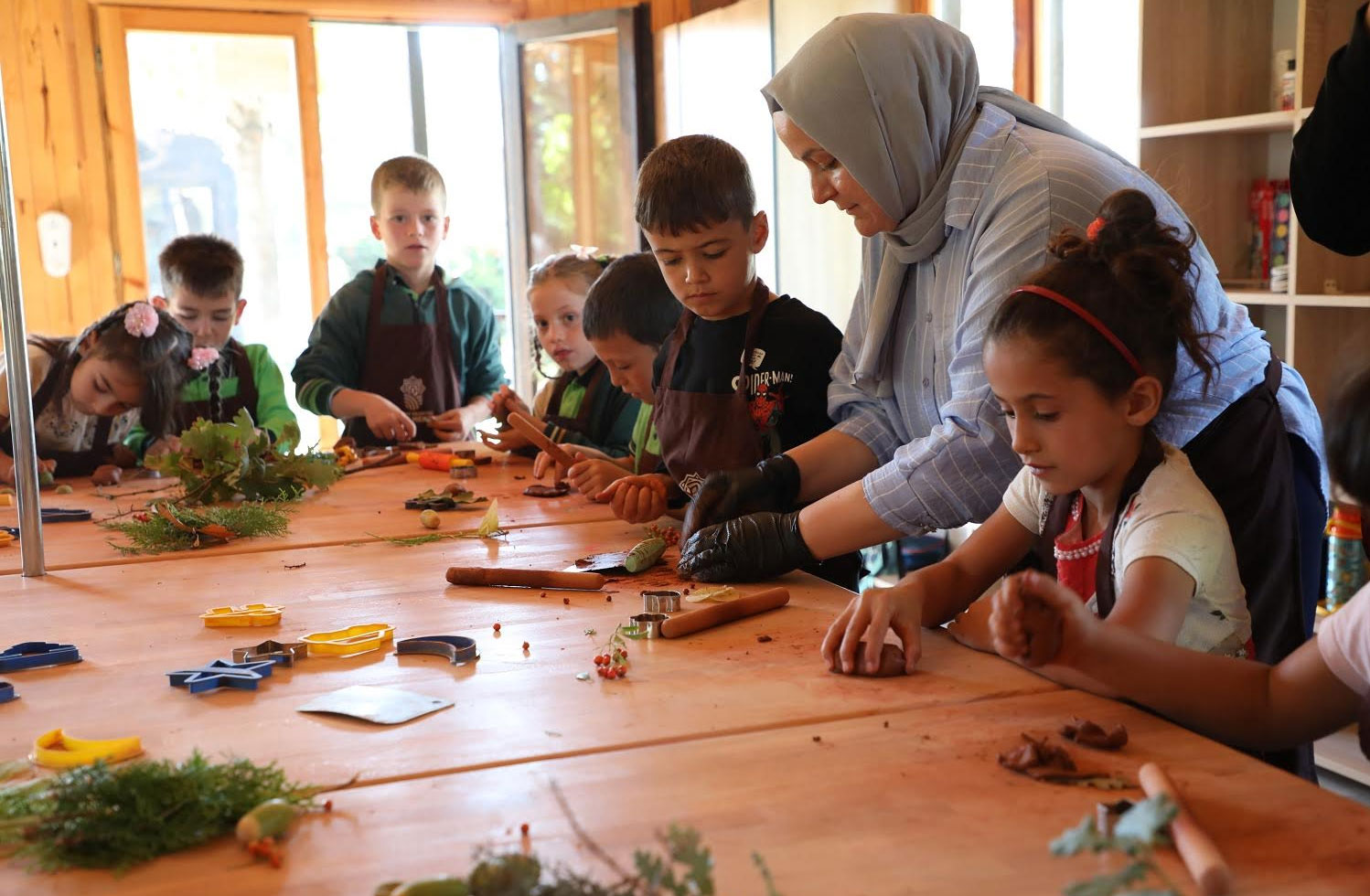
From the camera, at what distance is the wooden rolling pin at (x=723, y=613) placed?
1547 mm

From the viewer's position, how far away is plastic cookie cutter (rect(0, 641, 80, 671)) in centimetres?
149

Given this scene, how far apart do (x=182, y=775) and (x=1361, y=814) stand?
0.92 m

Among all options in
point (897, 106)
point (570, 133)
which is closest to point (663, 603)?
point (897, 106)

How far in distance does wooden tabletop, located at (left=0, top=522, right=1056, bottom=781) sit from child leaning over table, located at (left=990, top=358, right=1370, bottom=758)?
115 mm

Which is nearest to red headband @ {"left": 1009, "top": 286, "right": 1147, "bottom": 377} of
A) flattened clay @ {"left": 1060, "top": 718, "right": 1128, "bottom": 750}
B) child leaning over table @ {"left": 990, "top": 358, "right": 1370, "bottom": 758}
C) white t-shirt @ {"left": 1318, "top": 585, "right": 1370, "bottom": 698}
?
child leaning over table @ {"left": 990, "top": 358, "right": 1370, "bottom": 758}

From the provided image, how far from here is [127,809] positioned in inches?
39.5

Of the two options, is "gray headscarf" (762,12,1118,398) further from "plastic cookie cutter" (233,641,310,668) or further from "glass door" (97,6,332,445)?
"glass door" (97,6,332,445)

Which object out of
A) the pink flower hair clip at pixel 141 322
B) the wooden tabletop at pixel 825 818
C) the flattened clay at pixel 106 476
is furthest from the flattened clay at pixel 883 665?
the pink flower hair clip at pixel 141 322

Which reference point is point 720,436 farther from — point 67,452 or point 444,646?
point 67,452

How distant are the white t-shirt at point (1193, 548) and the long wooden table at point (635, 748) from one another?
212mm

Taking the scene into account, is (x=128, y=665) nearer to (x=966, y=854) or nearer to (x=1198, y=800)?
(x=966, y=854)

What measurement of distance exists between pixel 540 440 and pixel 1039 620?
1640 millimetres

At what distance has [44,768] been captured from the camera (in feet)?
3.82

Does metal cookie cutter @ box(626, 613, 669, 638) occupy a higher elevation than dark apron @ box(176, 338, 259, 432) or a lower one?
lower
